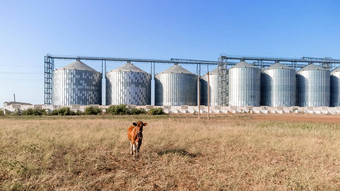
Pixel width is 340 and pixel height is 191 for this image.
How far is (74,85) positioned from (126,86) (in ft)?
50.5

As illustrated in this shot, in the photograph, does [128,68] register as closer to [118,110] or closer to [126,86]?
[126,86]

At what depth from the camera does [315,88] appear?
207ft

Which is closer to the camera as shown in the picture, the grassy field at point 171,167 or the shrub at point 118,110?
the grassy field at point 171,167

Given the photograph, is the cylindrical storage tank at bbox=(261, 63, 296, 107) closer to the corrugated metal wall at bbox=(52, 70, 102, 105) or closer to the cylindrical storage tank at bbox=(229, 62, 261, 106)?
the cylindrical storage tank at bbox=(229, 62, 261, 106)

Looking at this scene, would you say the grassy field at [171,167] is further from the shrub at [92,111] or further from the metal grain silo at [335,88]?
the metal grain silo at [335,88]

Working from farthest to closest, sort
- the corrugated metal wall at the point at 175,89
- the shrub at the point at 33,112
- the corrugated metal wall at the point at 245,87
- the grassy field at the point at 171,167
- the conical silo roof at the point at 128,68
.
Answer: the corrugated metal wall at the point at 175,89 < the conical silo roof at the point at 128,68 < the corrugated metal wall at the point at 245,87 < the shrub at the point at 33,112 < the grassy field at the point at 171,167

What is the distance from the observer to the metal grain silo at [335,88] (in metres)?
66.1

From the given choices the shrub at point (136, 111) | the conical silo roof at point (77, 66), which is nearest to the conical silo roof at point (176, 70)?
the shrub at point (136, 111)

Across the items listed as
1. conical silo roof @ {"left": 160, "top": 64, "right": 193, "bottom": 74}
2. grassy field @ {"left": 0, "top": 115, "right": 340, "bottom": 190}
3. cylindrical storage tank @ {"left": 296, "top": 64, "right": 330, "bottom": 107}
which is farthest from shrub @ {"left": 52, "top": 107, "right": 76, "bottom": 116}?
cylindrical storage tank @ {"left": 296, "top": 64, "right": 330, "bottom": 107}

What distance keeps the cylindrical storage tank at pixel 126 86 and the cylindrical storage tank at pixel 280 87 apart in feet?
133

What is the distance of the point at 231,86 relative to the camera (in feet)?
A: 205

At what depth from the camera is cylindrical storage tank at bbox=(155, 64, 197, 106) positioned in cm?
6391

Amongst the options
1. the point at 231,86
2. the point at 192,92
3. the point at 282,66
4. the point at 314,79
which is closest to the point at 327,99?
the point at 314,79

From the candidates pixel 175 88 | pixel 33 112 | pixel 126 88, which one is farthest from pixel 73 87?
pixel 175 88
